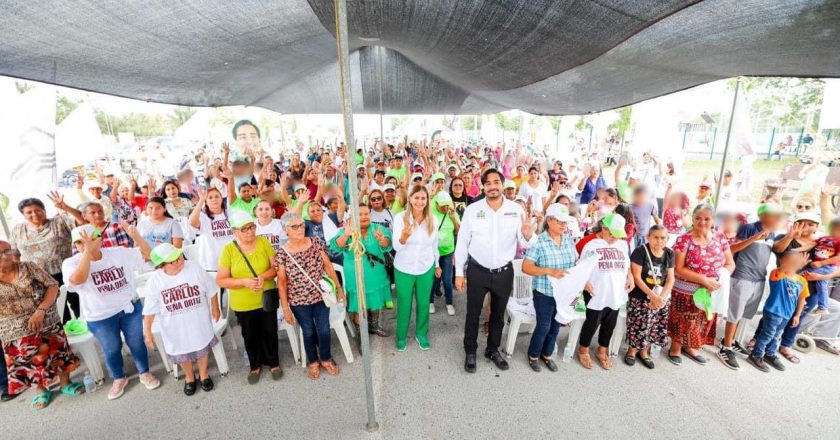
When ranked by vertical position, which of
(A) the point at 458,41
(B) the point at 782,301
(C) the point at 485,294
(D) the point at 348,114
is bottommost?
(B) the point at 782,301

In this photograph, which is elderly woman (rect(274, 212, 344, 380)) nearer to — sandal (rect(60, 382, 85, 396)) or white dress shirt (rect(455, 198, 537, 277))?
white dress shirt (rect(455, 198, 537, 277))

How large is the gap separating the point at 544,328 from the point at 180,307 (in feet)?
10.3

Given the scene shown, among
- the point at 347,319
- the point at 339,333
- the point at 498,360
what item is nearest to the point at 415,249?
the point at 339,333

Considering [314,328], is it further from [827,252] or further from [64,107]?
[64,107]

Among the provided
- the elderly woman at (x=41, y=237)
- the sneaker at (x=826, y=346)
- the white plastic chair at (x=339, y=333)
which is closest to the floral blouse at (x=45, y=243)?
the elderly woman at (x=41, y=237)

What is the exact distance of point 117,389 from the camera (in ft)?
10.4

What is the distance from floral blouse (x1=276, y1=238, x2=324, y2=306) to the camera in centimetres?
305

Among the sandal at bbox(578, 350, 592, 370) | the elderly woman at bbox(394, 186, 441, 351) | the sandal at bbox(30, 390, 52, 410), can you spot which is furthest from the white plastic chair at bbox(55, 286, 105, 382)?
the sandal at bbox(578, 350, 592, 370)

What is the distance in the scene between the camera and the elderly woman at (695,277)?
10.3 feet

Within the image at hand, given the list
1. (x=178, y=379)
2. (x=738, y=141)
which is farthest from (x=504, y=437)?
(x=738, y=141)

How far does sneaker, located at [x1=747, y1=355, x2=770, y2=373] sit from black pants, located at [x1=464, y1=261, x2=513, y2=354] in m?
2.48

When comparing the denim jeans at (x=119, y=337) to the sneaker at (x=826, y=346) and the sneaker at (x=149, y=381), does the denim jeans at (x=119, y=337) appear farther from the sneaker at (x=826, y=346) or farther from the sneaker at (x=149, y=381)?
the sneaker at (x=826, y=346)

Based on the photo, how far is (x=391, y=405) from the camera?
119 inches

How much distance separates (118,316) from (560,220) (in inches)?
152
